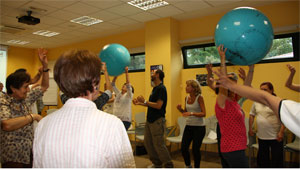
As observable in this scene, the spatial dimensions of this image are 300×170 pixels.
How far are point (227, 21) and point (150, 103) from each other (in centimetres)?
180

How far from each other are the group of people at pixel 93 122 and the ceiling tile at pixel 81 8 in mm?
2261

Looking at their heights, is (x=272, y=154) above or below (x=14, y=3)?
below

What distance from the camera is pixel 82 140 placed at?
0.85 m

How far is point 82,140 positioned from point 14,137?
1.21 meters

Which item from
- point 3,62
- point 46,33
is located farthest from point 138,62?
point 3,62

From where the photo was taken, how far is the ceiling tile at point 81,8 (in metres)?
4.32

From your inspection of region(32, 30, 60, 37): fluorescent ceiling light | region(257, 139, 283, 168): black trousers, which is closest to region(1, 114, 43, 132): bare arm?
region(257, 139, 283, 168): black trousers

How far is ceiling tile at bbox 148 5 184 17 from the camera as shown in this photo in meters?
4.49

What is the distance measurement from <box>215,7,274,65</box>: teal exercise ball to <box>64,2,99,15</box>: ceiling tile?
11.3ft

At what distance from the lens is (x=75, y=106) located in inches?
35.5

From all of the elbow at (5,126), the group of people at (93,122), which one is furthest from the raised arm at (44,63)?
the elbow at (5,126)

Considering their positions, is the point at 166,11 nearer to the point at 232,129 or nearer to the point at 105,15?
the point at 105,15

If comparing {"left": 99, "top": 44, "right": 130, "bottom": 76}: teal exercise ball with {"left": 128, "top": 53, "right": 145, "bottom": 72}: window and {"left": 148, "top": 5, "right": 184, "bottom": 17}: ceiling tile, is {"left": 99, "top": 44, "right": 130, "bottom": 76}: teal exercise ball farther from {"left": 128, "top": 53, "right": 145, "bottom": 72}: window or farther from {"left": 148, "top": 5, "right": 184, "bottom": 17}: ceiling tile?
{"left": 128, "top": 53, "right": 145, "bottom": 72}: window

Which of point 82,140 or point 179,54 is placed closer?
point 82,140
